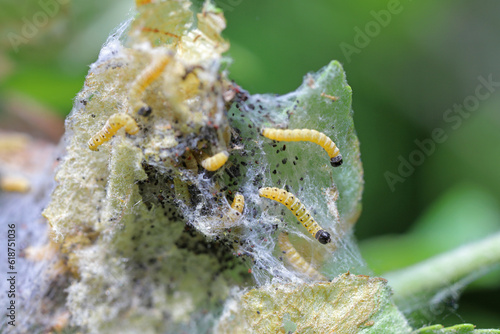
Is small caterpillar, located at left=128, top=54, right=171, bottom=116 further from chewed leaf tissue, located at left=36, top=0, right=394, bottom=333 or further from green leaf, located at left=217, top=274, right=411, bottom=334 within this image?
green leaf, located at left=217, top=274, right=411, bottom=334

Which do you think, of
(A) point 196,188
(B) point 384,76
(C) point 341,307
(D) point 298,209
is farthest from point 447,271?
(B) point 384,76

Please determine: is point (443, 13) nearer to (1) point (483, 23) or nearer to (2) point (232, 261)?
(1) point (483, 23)

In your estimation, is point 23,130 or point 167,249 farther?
point 23,130

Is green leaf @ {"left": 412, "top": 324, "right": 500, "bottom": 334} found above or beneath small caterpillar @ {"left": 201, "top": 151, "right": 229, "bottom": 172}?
beneath

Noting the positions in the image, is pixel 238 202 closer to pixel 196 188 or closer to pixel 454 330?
pixel 196 188

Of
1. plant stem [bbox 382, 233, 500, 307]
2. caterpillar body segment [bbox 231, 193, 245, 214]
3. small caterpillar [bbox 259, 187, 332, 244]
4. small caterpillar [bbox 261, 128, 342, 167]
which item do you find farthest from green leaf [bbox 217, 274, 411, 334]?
plant stem [bbox 382, 233, 500, 307]

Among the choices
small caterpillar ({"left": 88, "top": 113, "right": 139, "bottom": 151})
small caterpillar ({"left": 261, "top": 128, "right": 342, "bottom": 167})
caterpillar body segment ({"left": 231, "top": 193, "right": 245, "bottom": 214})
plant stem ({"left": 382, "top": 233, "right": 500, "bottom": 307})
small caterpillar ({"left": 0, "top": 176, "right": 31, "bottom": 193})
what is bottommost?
small caterpillar ({"left": 0, "top": 176, "right": 31, "bottom": 193})

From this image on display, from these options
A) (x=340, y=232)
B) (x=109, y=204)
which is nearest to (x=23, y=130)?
(x=109, y=204)
